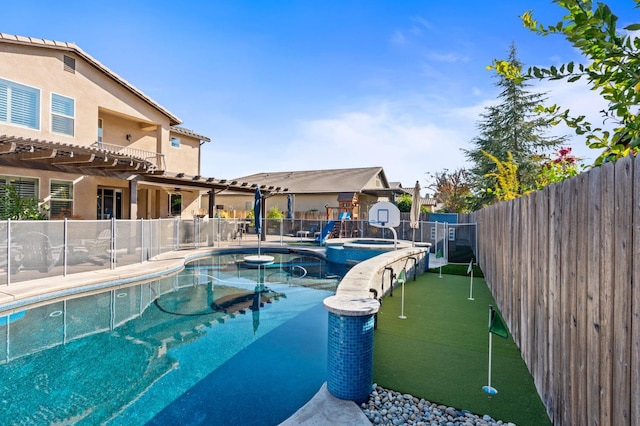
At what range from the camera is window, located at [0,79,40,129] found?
1118 centimetres

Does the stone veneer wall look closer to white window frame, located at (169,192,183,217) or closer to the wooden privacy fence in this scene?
the wooden privacy fence

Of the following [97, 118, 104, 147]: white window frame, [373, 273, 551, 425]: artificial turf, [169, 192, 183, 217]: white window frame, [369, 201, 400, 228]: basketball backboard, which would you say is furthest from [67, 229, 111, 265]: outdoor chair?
[169, 192, 183, 217]: white window frame

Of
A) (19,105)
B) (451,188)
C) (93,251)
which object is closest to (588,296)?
(93,251)

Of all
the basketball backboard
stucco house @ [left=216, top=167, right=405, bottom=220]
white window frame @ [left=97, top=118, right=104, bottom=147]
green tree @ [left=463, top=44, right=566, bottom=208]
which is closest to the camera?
the basketball backboard

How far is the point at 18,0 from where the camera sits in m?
9.87

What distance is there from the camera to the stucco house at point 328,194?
25594mm

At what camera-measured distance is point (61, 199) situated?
1295 centimetres

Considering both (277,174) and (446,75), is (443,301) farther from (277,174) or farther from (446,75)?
(277,174)

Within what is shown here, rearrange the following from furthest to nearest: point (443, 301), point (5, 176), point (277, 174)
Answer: point (277, 174) → point (5, 176) → point (443, 301)

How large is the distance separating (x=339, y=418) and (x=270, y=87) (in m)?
13.9

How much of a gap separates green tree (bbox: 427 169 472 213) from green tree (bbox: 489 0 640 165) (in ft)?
82.7

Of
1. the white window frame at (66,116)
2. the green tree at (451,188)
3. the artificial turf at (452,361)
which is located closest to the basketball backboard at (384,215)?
the artificial turf at (452,361)

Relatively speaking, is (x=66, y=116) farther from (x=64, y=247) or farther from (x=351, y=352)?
(x=351, y=352)

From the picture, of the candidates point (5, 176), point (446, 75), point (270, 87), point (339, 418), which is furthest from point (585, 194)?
point (5, 176)
